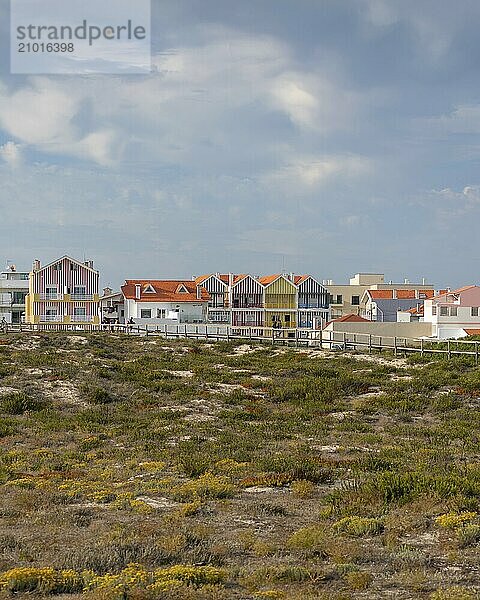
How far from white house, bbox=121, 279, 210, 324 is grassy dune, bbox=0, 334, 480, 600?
155ft

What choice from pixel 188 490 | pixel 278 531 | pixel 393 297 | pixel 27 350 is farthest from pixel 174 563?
pixel 393 297

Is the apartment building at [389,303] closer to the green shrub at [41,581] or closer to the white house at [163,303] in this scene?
the white house at [163,303]

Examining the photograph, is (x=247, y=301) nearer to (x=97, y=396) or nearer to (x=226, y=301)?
(x=226, y=301)

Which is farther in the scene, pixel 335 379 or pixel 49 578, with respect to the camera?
pixel 335 379

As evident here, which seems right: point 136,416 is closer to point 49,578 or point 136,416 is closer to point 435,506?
point 435,506

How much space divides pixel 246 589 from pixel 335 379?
82.4ft

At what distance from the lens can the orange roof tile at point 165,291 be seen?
283ft

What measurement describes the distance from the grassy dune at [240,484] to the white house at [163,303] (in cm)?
4712

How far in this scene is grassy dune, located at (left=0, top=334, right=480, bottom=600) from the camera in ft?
34.6

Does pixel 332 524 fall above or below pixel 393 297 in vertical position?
below

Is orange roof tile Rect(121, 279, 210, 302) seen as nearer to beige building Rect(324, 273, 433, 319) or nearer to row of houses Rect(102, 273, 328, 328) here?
row of houses Rect(102, 273, 328, 328)

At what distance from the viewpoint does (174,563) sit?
444 inches

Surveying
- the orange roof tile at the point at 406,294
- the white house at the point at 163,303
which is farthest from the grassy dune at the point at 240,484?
the orange roof tile at the point at 406,294

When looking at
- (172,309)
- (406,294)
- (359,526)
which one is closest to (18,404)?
(359,526)
